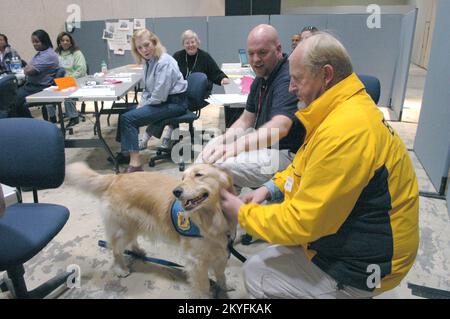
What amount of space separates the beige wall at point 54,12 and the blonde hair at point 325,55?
6.65 meters

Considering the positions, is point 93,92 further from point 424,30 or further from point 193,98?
point 424,30

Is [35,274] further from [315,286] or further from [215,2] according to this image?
[215,2]

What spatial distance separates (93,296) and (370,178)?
1618 millimetres

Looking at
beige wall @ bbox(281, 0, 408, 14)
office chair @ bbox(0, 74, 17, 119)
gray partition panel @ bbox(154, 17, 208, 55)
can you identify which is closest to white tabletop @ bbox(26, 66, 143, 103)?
office chair @ bbox(0, 74, 17, 119)

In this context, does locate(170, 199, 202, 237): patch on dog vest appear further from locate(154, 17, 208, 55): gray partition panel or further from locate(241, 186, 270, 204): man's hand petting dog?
locate(154, 17, 208, 55): gray partition panel

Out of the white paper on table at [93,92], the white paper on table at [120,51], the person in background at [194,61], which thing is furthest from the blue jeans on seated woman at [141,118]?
the white paper on table at [120,51]

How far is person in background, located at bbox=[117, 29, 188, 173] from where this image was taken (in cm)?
343

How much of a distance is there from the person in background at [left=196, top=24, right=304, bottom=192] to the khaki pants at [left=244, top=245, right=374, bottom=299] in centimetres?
57

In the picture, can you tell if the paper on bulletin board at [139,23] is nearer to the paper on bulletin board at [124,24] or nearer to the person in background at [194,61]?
the paper on bulletin board at [124,24]

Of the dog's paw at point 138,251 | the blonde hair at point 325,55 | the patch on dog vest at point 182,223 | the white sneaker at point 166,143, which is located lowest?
the dog's paw at point 138,251

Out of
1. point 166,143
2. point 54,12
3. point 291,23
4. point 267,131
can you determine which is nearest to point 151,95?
point 166,143

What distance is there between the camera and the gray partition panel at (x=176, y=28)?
6434mm
